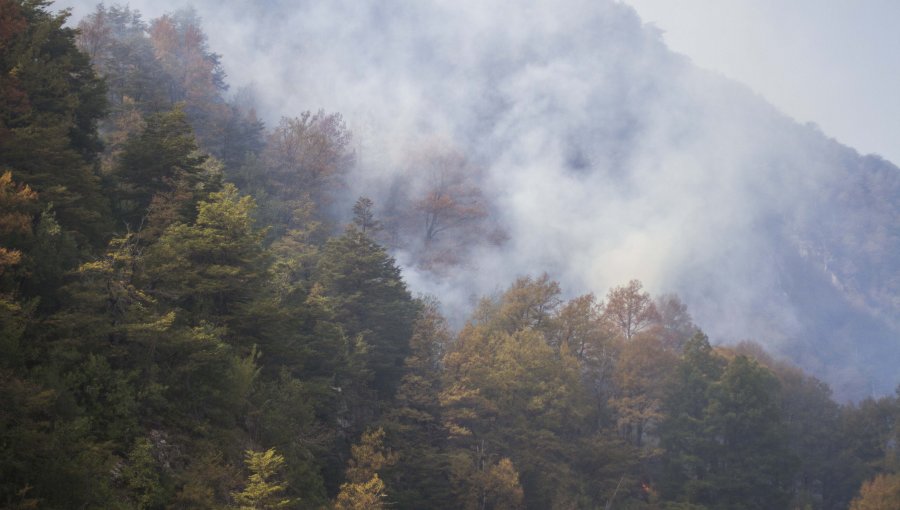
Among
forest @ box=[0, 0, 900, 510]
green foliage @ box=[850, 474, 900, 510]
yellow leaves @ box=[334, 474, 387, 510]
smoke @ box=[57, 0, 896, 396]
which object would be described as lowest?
yellow leaves @ box=[334, 474, 387, 510]

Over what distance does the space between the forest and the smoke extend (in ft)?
57.8

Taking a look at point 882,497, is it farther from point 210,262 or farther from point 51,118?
point 51,118

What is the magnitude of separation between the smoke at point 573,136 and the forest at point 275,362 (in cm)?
1762

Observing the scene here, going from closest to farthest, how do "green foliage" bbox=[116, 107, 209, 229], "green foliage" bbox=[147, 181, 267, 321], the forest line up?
1. the forest
2. "green foliage" bbox=[147, 181, 267, 321]
3. "green foliage" bbox=[116, 107, 209, 229]

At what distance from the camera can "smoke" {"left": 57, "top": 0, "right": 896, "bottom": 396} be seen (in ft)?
240

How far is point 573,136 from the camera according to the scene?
88.6 metres

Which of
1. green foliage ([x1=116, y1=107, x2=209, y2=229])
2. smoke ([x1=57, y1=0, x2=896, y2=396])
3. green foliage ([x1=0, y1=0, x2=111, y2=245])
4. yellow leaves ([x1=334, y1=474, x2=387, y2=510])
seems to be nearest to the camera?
green foliage ([x1=0, y1=0, x2=111, y2=245])

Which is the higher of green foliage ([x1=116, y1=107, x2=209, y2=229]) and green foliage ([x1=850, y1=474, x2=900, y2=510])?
green foliage ([x1=116, y1=107, x2=209, y2=229])

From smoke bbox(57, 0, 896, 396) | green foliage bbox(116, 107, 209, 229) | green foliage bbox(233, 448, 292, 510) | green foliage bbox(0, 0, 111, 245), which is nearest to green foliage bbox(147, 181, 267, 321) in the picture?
green foliage bbox(116, 107, 209, 229)

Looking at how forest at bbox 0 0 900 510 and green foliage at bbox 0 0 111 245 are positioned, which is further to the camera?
green foliage at bbox 0 0 111 245

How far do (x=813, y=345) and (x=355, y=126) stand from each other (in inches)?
2679

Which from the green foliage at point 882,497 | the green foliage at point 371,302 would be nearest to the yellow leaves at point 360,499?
the green foliage at point 371,302

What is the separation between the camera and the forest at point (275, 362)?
560 inches

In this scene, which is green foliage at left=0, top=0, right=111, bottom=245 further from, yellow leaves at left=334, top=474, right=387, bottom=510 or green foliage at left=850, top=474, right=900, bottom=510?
green foliage at left=850, top=474, right=900, bottom=510
